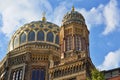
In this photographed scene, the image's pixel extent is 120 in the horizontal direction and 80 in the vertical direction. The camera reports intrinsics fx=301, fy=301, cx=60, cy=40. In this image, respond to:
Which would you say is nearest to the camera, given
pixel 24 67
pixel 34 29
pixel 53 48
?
pixel 24 67

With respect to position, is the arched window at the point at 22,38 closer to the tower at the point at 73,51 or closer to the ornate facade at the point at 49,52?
the ornate facade at the point at 49,52

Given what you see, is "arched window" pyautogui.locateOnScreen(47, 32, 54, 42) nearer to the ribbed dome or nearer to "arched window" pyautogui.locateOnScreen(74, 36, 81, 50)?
the ribbed dome

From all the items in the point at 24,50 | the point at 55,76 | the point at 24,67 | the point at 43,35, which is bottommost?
the point at 55,76

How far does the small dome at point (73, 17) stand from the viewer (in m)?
45.0

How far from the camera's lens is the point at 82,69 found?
37.8m

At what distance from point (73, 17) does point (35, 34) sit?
11.1 m

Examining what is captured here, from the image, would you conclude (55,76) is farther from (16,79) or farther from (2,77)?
(2,77)

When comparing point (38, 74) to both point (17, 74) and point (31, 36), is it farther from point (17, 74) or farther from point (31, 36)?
point (31, 36)

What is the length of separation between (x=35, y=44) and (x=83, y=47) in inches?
442

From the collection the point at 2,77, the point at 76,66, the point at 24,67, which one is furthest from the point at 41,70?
the point at 76,66

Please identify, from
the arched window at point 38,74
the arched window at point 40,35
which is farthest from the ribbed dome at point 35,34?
Result: the arched window at point 38,74

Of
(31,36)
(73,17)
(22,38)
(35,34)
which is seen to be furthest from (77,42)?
(22,38)

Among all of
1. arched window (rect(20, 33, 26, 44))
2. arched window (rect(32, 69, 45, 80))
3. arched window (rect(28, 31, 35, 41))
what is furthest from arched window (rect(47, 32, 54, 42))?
arched window (rect(32, 69, 45, 80))

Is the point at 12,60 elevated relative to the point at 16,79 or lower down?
elevated
